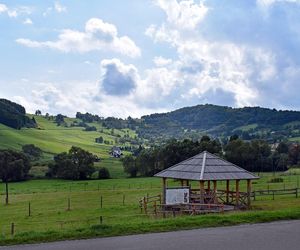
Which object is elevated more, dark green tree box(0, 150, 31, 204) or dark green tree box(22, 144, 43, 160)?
dark green tree box(22, 144, 43, 160)

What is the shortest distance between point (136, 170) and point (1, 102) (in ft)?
388

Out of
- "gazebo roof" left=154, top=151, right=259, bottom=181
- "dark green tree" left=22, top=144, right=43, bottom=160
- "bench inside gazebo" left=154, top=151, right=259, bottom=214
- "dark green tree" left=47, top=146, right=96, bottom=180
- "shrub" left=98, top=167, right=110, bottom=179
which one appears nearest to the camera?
"bench inside gazebo" left=154, top=151, right=259, bottom=214

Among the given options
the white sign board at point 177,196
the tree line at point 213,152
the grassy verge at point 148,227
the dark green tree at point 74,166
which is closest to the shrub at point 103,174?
the dark green tree at point 74,166

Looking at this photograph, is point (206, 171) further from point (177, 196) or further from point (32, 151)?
point (32, 151)

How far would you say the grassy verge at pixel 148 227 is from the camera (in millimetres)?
14367

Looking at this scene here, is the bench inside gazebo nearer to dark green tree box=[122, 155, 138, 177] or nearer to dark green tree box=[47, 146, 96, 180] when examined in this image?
dark green tree box=[47, 146, 96, 180]

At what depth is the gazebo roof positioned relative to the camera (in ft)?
96.5

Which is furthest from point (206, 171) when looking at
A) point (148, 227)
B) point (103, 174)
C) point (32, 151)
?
point (32, 151)

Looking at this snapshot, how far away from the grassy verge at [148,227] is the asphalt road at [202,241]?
0.55 metres

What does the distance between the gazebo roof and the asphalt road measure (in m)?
13.5

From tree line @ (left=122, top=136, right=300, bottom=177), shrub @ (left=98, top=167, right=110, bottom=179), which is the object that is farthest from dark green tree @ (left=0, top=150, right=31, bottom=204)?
tree line @ (left=122, top=136, right=300, bottom=177)

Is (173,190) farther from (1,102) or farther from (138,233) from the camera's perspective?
(1,102)

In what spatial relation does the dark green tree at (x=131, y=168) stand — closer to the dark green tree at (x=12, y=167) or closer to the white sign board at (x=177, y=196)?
the dark green tree at (x=12, y=167)

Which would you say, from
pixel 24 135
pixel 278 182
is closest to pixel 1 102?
pixel 24 135
